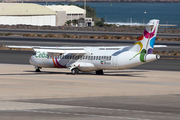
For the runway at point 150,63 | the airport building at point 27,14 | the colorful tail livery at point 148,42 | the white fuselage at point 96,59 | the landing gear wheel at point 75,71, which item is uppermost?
the airport building at point 27,14

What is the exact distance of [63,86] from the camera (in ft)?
117

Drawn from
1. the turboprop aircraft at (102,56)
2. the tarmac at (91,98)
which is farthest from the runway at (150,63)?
the turboprop aircraft at (102,56)

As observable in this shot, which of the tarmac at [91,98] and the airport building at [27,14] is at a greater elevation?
the airport building at [27,14]

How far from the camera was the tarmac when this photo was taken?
73.4 feet

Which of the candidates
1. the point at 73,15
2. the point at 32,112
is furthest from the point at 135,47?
the point at 73,15

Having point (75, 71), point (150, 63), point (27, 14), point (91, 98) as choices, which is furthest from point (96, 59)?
point (27, 14)

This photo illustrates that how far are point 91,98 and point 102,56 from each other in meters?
15.9

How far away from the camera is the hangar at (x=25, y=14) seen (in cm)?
16500

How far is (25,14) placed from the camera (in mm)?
167250

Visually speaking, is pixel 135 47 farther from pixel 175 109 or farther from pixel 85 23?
pixel 85 23

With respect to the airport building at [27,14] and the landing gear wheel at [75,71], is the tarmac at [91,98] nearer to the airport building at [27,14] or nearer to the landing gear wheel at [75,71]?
the landing gear wheel at [75,71]

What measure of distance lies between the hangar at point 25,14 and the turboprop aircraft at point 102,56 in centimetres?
11934

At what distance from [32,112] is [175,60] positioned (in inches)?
1693

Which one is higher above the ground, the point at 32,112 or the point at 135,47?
the point at 135,47
